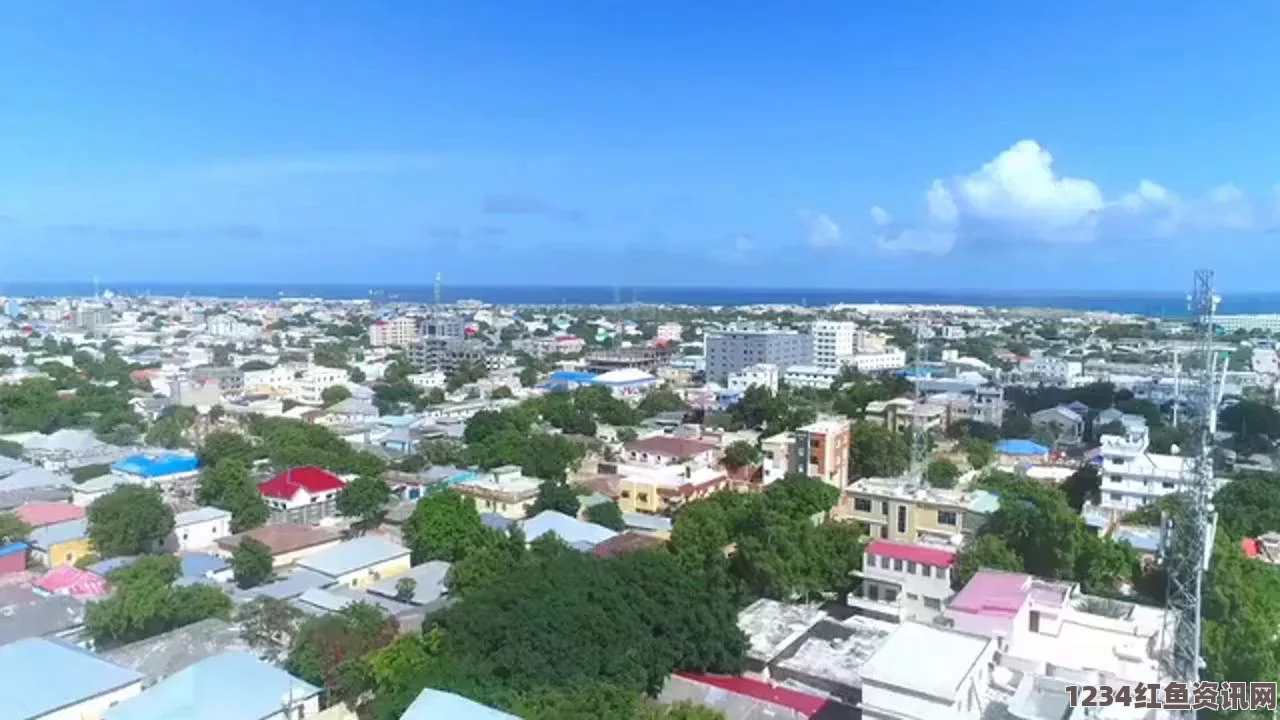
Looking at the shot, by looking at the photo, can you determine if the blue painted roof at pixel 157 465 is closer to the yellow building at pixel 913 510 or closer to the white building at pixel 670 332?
the yellow building at pixel 913 510

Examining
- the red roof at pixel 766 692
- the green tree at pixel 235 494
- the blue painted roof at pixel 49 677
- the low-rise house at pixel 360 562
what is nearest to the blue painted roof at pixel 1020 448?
the red roof at pixel 766 692

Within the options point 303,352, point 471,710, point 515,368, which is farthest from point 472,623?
point 303,352

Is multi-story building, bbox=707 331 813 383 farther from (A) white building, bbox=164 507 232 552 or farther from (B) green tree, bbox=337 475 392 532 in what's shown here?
(A) white building, bbox=164 507 232 552

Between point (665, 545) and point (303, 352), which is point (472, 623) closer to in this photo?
point (665, 545)

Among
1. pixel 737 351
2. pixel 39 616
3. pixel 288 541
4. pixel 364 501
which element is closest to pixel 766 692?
pixel 288 541

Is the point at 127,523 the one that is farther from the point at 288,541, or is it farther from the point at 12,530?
the point at 288,541

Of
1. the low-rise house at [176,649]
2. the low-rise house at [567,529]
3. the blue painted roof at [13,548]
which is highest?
the low-rise house at [567,529]
